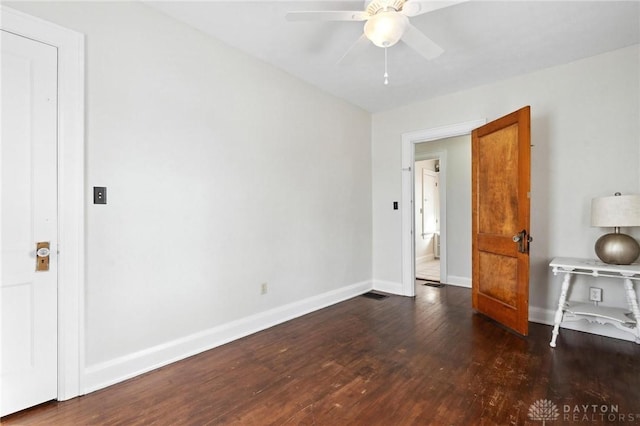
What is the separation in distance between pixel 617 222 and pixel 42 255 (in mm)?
4059

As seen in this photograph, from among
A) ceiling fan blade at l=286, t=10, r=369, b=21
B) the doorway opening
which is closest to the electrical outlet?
ceiling fan blade at l=286, t=10, r=369, b=21

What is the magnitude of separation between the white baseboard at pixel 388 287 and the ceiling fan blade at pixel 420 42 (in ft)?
9.71

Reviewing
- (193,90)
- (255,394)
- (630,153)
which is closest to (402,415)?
(255,394)

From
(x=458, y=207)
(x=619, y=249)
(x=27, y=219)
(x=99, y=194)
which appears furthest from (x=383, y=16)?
(x=458, y=207)

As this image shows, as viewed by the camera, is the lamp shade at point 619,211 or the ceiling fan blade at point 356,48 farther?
the lamp shade at point 619,211

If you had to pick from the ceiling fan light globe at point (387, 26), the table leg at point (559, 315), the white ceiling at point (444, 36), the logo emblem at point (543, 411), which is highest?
the white ceiling at point (444, 36)

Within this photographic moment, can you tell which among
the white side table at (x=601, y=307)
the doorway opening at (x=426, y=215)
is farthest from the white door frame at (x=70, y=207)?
the doorway opening at (x=426, y=215)

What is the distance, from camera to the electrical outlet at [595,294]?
2812 millimetres

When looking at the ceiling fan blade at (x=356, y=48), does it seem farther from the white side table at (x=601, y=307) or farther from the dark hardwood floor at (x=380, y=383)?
the white side table at (x=601, y=307)

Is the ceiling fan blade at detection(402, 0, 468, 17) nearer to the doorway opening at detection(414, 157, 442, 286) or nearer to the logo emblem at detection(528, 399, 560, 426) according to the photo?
the logo emblem at detection(528, 399, 560, 426)

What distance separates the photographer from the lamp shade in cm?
240

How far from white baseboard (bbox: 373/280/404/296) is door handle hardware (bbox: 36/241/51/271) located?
Result: 12.0 feet

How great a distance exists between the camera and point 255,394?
1.92 m

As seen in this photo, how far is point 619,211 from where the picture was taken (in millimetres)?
2439
